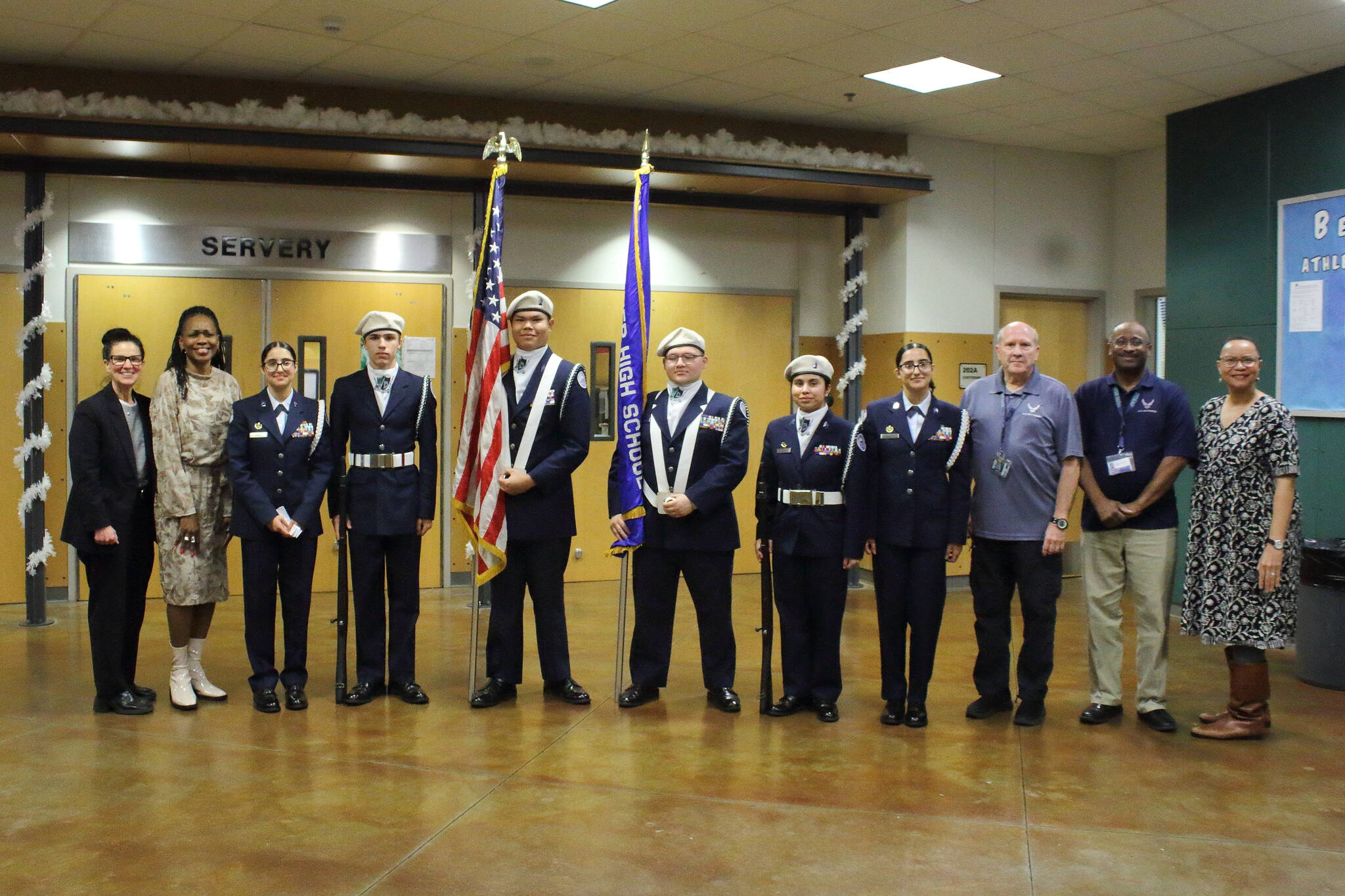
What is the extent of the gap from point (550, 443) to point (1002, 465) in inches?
71.7

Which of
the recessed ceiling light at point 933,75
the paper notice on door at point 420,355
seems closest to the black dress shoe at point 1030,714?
the recessed ceiling light at point 933,75

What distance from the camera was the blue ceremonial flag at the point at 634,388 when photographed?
4.77 meters

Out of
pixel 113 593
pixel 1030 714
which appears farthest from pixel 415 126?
pixel 1030 714

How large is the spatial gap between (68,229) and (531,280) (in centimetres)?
283

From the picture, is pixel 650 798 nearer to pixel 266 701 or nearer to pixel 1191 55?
pixel 266 701

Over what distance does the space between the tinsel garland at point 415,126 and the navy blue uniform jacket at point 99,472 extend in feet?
7.80

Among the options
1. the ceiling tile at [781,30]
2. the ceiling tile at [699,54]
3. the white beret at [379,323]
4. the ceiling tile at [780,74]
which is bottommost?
the white beret at [379,323]

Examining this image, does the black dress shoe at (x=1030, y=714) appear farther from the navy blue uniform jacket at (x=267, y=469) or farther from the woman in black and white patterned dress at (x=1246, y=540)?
the navy blue uniform jacket at (x=267, y=469)

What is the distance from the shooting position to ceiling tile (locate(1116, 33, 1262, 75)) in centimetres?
618

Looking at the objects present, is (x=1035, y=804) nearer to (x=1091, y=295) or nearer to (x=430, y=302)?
(x=430, y=302)

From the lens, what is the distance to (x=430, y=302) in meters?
→ 7.80

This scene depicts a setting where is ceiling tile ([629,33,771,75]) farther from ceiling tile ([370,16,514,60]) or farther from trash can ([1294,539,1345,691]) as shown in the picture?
trash can ([1294,539,1345,691])

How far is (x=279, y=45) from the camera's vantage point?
6.21 m

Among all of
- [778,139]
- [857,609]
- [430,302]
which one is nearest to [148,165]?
[430,302]
